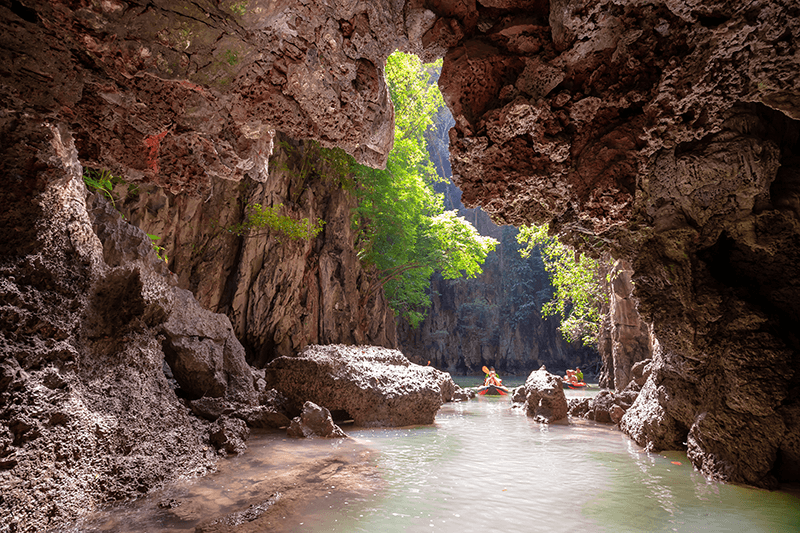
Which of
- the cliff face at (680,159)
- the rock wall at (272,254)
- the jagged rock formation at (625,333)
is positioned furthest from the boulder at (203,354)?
the jagged rock formation at (625,333)

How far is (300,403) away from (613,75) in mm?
6918

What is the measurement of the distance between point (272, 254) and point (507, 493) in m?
8.51

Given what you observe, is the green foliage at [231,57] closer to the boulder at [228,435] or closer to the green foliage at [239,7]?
the green foliage at [239,7]

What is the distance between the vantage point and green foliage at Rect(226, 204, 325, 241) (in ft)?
31.4

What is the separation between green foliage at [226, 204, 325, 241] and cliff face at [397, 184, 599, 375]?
2192cm

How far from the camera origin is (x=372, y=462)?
190 inches

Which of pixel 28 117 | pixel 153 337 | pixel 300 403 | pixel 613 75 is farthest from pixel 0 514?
pixel 613 75

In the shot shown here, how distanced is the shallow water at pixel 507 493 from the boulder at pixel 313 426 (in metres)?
0.30

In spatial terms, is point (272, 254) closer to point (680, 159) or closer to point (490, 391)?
point (680, 159)

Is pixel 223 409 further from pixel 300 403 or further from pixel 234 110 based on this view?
pixel 234 110

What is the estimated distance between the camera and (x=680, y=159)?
12.8 feet

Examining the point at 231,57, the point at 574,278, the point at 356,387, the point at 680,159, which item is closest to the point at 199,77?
the point at 231,57

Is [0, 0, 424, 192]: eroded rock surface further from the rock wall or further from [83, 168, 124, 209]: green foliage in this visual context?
the rock wall

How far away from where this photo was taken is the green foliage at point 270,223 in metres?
9.57
